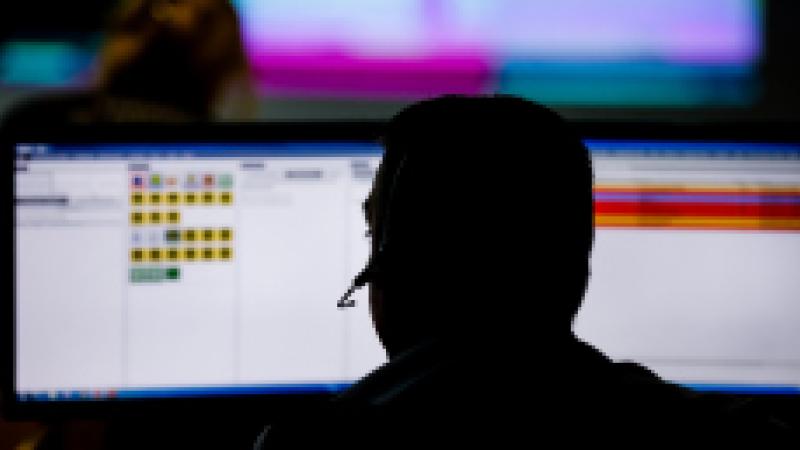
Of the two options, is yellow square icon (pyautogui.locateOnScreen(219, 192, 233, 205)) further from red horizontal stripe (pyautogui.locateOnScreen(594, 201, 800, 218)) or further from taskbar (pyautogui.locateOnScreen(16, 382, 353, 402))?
red horizontal stripe (pyautogui.locateOnScreen(594, 201, 800, 218))

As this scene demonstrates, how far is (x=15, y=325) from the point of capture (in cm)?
89

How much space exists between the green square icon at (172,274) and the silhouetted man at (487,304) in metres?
0.29

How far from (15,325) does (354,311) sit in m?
0.32

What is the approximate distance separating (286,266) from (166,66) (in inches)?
18.2

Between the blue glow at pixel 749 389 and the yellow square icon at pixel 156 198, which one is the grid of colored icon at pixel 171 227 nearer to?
the yellow square icon at pixel 156 198

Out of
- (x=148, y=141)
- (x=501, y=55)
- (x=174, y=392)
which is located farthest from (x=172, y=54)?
(x=501, y=55)

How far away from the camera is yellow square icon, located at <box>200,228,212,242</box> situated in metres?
0.90

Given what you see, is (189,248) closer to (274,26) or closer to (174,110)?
(174,110)

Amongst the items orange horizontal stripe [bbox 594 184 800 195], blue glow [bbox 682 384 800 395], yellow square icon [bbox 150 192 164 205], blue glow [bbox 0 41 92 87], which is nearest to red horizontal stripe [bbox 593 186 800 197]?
orange horizontal stripe [bbox 594 184 800 195]

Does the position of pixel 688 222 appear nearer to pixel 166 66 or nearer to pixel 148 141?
pixel 148 141


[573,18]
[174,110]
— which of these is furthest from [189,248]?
Answer: [573,18]

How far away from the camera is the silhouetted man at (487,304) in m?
0.55

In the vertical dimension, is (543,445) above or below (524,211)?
below

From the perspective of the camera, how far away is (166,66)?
4.08 feet
